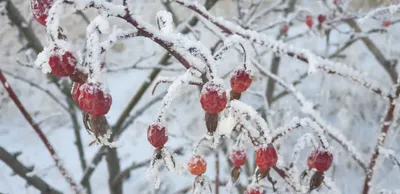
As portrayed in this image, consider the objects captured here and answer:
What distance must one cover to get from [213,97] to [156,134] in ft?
0.29

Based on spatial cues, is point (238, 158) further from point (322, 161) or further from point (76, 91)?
point (76, 91)

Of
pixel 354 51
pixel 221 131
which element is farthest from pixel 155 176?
pixel 354 51

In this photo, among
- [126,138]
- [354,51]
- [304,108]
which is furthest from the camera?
[354,51]

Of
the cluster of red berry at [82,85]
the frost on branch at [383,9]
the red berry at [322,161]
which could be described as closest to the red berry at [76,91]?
the cluster of red berry at [82,85]

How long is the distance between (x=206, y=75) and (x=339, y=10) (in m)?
1.59

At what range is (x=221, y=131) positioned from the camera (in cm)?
57

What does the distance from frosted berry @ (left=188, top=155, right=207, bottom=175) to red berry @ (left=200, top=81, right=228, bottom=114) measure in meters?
0.14

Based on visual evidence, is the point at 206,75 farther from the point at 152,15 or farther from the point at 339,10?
the point at 152,15

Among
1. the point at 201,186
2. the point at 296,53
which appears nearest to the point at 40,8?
the point at 201,186

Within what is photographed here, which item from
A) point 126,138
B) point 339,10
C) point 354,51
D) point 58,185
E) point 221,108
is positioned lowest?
point 58,185

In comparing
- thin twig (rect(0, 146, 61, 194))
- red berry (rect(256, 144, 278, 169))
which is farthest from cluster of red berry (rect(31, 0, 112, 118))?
thin twig (rect(0, 146, 61, 194))

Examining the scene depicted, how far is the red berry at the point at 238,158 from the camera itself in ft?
2.42

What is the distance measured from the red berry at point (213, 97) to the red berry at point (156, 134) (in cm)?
6

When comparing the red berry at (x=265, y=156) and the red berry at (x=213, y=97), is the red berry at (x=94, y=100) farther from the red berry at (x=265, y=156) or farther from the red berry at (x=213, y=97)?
the red berry at (x=265, y=156)
